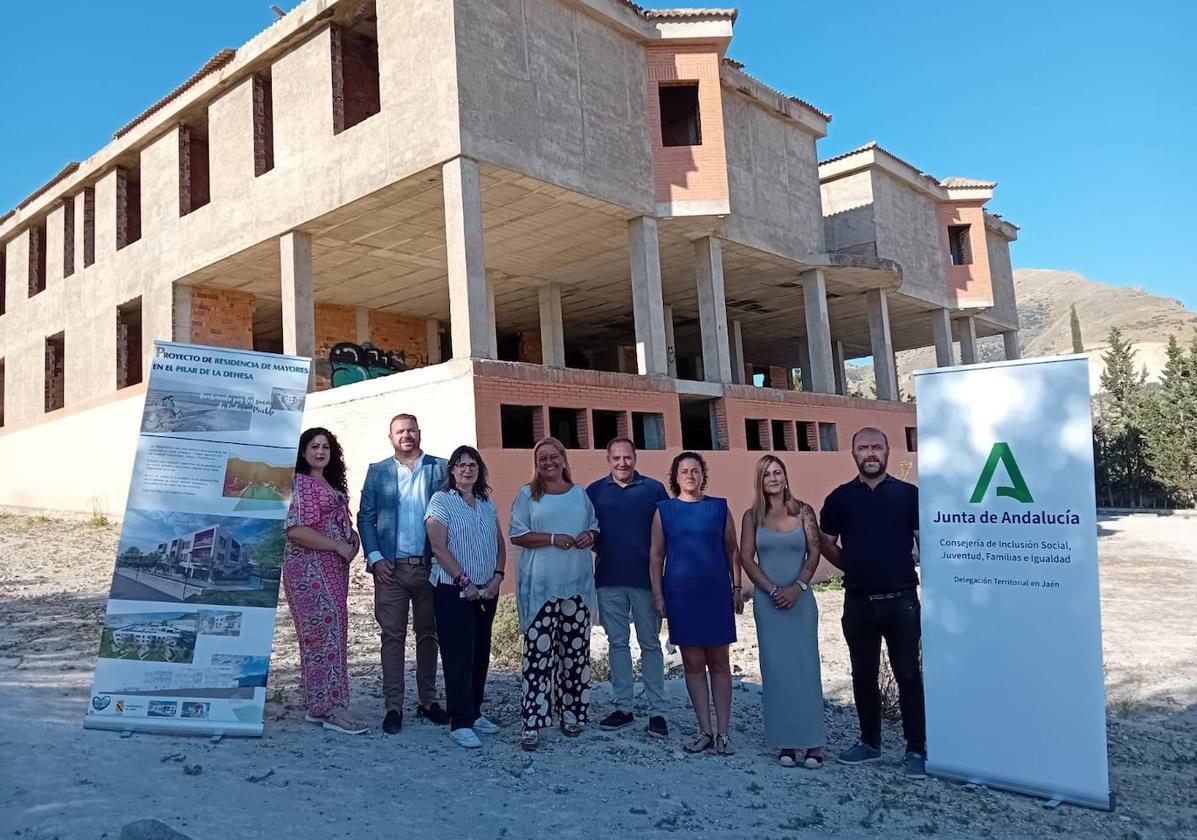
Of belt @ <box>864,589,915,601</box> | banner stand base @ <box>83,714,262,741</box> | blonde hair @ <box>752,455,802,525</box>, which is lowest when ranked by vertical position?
banner stand base @ <box>83,714,262,741</box>

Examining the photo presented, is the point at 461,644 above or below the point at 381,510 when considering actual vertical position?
below

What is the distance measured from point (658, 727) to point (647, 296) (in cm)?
891

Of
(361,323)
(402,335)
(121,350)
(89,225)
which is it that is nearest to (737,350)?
(402,335)

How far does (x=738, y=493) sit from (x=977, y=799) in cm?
971

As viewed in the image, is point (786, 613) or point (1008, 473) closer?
point (1008, 473)

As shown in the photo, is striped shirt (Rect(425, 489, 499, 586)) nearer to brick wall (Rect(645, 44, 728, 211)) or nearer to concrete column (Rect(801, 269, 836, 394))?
brick wall (Rect(645, 44, 728, 211))

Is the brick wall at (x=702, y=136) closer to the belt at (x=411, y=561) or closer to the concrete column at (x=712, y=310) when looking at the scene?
the concrete column at (x=712, y=310)

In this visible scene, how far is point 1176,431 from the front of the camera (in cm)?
2759

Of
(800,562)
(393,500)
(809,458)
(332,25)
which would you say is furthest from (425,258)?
(800,562)

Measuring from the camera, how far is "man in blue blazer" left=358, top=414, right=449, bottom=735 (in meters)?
4.77

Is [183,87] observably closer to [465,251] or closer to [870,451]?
[465,251]

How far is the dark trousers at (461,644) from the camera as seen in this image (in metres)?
4.64

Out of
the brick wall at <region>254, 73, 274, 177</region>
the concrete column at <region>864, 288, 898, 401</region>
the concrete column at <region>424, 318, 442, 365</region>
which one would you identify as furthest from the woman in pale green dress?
the concrete column at <region>864, 288, 898, 401</region>

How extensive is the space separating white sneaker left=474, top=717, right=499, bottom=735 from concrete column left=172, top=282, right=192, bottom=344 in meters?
11.4
